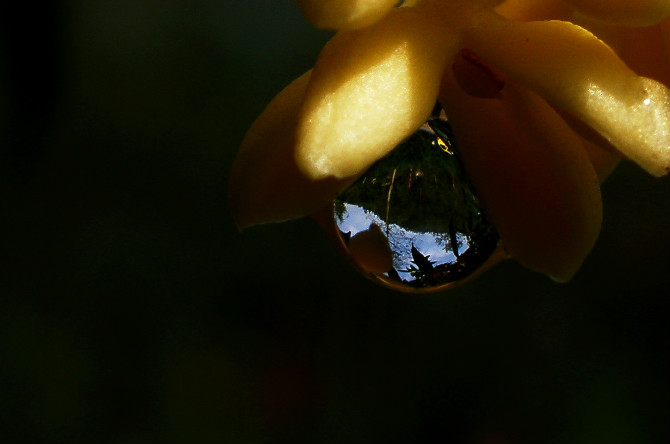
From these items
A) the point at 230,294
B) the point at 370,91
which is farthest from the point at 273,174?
the point at 230,294

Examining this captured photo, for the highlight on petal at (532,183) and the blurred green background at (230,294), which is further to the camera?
the blurred green background at (230,294)

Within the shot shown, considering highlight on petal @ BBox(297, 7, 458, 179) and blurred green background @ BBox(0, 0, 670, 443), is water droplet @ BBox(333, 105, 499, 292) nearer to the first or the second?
highlight on petal @ BBox(297, 7, 458, 179)

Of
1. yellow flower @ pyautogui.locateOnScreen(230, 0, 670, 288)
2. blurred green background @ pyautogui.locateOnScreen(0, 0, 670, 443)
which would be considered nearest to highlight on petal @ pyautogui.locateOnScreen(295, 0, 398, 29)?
yellow flower @ pyautogui.locateOnScreen(230, 0, 670, 288)

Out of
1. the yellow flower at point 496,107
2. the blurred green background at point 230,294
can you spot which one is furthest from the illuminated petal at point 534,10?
the blurred green background at point 230,294

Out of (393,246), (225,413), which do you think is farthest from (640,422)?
(393,246)

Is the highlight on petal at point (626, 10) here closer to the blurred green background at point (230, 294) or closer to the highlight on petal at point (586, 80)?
the highlight on petal at point (586, 80)

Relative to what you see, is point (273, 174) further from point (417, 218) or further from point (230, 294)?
point (230, 294)
